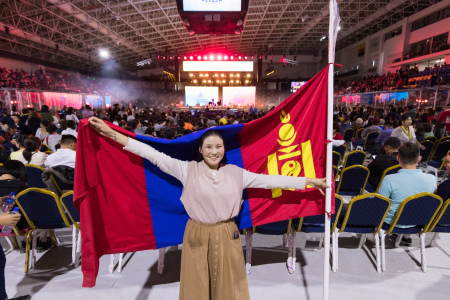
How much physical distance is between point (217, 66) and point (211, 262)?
2033 cm

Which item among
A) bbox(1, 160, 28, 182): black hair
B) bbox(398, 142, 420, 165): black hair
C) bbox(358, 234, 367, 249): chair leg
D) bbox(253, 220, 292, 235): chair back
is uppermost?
bbox(398, 142, 420, 165): black hair

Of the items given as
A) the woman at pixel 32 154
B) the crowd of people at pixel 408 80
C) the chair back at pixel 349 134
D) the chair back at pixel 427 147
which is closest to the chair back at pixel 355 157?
the chair back at pixel 427 147

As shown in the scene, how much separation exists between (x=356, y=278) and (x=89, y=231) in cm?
265

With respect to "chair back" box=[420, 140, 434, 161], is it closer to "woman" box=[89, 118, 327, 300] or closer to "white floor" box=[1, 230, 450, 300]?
"white floor" box=[1, 230, 450, 300]

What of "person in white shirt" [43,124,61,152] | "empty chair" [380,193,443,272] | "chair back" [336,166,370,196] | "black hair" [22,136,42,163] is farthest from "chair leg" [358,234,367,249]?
"person in white shirt" [43,124,61,152]

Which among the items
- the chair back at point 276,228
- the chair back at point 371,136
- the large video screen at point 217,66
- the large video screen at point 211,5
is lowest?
the chair back at point 276,228

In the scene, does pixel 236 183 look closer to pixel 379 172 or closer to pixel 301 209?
pixel 301 209

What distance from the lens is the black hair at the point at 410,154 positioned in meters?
2.77

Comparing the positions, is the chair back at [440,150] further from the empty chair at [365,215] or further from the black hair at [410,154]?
A: the empty chair at [365,215]

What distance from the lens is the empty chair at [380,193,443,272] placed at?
2.51m

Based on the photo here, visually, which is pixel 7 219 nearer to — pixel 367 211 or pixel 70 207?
pixel 70 207

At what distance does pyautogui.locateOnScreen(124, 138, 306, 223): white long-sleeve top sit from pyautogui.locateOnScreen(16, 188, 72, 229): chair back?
5.02ft

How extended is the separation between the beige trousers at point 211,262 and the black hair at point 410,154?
2243 millimetres

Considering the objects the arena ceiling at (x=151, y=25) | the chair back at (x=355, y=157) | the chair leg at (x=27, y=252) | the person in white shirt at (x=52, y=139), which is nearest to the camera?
the chair leg at (x=27, y=252)
